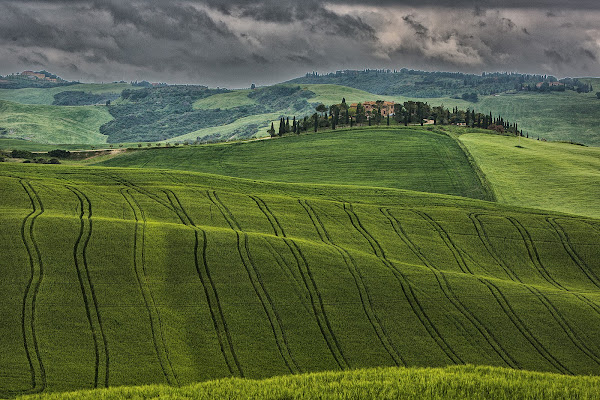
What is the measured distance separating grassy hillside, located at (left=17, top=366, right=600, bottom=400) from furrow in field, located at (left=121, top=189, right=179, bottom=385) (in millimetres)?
8677

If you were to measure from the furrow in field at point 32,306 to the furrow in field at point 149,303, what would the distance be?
6.30 m

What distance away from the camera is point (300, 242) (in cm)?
5216

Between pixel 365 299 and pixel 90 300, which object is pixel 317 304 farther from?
pixel 90 300

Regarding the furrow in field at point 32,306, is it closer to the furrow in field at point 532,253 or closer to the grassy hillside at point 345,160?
the furrow in field at point 532,253

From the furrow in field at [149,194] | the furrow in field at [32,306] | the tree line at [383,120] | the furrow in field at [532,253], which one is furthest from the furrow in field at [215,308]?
the tree line at [383,120]

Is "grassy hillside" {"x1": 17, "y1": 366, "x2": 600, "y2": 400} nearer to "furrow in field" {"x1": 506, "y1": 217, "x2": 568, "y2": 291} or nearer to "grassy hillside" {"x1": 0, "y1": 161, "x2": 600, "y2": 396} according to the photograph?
"grassy hillside" {"x1": 0, "y1": 161, "x2": 600, "y2": 396}

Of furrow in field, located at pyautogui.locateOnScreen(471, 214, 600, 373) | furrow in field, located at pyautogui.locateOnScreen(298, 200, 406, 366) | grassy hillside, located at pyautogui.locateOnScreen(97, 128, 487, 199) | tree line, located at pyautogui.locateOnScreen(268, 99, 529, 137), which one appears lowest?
furrow in field, located at pyautogui.locateOnScreen(471, 214, 600, 373)

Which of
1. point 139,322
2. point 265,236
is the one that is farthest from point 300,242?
point 139,322

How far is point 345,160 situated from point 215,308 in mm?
89893

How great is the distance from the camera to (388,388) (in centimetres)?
2383

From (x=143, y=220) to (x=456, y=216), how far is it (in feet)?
119

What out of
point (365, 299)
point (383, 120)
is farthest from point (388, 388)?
point (383, 120)

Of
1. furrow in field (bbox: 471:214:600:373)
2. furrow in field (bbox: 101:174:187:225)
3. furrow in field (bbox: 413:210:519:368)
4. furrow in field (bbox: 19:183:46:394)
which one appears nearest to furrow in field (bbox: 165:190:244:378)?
furrow in field (bbox: 101:174:187:225)

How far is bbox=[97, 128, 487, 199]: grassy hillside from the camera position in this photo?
110562 millimetres
